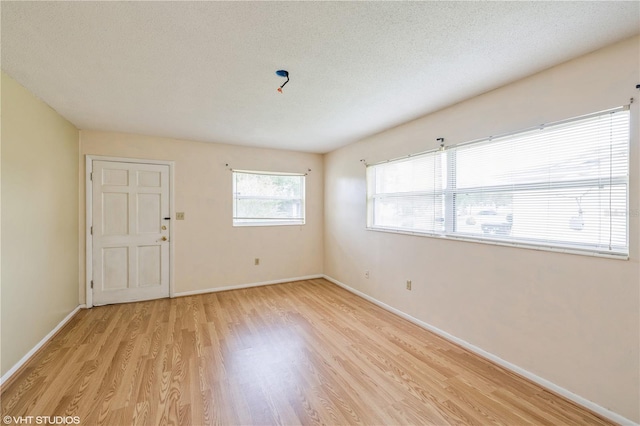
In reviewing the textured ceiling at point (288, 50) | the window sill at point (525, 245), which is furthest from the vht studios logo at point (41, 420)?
the window sill at point (525, 245)

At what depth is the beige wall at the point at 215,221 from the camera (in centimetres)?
379

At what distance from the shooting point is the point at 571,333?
6.09 ft

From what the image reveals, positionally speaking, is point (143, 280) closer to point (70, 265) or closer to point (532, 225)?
point (70, 265)

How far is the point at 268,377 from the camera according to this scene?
6.82ft

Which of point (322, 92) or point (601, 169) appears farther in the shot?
point (322, 92)

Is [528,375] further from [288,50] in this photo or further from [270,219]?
[270,219]

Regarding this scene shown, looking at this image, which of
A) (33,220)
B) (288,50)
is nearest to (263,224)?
(33,220)

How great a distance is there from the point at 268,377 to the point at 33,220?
8.29 feet

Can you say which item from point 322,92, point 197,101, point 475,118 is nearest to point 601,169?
point 475,118

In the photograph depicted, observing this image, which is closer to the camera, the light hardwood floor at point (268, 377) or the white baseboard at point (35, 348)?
the light hardwood floor at point (268, 377)

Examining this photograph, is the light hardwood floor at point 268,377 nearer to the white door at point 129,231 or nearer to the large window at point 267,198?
the white door at point 129,231

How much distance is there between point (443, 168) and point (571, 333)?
1.71 metres

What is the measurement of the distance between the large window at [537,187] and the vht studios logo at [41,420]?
326 centimetres

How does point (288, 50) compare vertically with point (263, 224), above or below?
above
